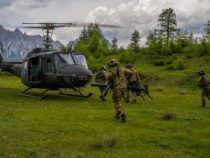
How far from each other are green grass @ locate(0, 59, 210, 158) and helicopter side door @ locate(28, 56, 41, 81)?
3540mm

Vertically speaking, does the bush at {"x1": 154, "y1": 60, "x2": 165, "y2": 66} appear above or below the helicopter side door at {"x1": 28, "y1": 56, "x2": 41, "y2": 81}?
above

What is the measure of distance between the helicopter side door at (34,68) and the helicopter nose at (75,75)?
2056mm

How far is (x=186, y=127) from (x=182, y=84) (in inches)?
815

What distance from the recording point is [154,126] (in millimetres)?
14180

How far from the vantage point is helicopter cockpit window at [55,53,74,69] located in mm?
22281

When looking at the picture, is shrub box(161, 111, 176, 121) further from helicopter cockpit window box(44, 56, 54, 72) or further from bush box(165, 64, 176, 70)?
bush box(165, 64, 176, 70)

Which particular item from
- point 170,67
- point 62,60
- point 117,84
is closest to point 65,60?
point 62,60

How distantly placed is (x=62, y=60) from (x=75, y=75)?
1211mm

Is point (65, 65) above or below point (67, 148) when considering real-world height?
above

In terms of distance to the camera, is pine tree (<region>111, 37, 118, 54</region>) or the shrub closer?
the shrub

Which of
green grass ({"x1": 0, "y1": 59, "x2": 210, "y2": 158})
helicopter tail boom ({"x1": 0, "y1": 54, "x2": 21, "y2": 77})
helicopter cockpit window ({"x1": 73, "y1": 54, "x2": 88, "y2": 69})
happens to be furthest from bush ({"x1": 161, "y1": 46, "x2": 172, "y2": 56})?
green grass ({"x1": 0, "y1": 59, "x2": 210, "y2": 158})

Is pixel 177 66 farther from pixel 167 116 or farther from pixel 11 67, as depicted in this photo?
pixel 167 116

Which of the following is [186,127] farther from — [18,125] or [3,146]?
[3,146]

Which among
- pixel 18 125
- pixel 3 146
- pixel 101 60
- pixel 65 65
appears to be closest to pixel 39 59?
pixel 65 65
